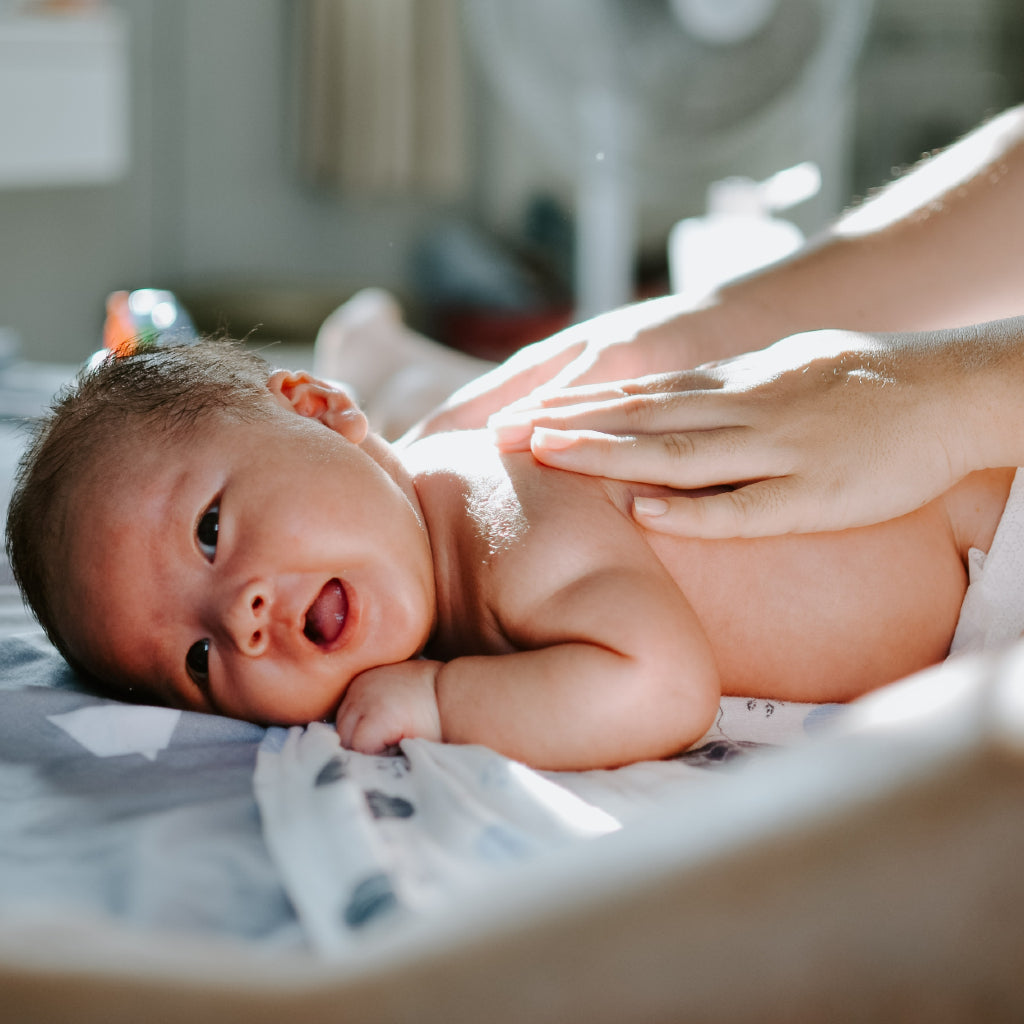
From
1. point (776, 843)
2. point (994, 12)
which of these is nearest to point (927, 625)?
point (776, 843)

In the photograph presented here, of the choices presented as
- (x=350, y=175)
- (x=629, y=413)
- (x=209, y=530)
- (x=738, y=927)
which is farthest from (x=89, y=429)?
(x=350, y=175)

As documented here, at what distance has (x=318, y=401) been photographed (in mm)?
906

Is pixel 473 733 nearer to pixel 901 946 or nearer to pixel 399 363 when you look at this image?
pixel 901 946

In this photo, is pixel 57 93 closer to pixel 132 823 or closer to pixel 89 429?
pixel 89 429

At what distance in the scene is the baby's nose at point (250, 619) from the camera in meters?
0.72

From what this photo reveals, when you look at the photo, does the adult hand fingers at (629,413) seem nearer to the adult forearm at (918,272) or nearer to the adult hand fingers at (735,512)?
the adult hand fingers at (735,512)

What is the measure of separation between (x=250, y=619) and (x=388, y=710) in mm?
109

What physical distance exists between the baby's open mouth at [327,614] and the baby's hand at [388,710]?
41 millimetres

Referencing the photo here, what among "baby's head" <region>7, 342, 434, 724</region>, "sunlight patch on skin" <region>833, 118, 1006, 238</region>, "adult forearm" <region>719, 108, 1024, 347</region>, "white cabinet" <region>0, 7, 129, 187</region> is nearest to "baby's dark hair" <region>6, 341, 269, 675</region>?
"baby's head" <region>7, 342, 434, 724</region>

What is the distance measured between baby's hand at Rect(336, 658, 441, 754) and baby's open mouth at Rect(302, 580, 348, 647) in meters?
0.04

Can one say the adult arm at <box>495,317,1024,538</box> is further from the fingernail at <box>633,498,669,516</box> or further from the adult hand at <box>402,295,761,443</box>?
the adult hand at <box>402,295,761,443</box>

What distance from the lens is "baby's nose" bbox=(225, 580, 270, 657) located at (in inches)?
28.5

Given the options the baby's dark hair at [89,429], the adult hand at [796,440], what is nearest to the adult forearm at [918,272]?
the adult hand at [796,440]

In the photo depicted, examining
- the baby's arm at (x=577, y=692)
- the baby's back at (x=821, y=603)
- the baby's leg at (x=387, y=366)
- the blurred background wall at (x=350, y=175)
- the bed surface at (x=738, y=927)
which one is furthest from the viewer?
the blurred background wall at (x=350, y=175)
